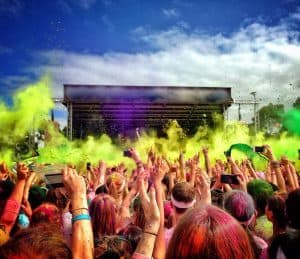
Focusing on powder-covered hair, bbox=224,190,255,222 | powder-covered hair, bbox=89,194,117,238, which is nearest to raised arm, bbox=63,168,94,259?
powder-covered hair, bbox=89,194,117,238

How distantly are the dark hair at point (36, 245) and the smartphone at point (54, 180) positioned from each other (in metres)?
2.46

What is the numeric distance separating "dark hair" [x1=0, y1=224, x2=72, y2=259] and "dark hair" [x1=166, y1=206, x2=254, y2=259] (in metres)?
0.46

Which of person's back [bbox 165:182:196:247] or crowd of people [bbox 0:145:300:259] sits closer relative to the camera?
crowd of people [bbox 0:145:300:259]

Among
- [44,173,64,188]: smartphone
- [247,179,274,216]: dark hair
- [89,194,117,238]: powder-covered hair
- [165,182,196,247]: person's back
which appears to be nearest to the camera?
[89,194,117,238]: powder-covered hair

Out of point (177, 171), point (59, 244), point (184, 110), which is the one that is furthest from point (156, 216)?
point (184, 110)

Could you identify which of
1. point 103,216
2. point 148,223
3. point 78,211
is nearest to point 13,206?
point 103,216

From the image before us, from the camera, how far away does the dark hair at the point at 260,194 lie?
14.6 ft

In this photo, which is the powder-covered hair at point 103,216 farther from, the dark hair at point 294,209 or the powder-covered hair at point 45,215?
the dark hair at point 294,209

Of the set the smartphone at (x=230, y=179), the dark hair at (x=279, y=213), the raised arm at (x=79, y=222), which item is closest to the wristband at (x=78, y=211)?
the raised arm at (x=79, y=222)

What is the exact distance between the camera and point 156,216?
2.57 metres

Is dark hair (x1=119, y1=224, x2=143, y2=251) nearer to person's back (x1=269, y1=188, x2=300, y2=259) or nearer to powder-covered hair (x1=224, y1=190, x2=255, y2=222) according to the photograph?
powder-covered hair (x1=224, y1=190, x2=255, y2=222)

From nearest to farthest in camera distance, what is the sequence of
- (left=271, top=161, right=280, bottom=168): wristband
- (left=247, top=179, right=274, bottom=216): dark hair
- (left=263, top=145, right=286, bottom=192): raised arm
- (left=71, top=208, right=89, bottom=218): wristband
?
(left=71, top=208, right=89, bottom=218): wristband < (left=247, top=179, right=274, bottom=216): dark hair < (left=263, top=145, right=286, bottom=192): raised arm < (left=271, top=161, right=280, bottom=168): wristband

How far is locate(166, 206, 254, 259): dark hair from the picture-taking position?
1612mm

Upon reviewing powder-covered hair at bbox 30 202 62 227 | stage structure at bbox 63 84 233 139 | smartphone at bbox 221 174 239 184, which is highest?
stage structure at bbox 63 84 233 139
